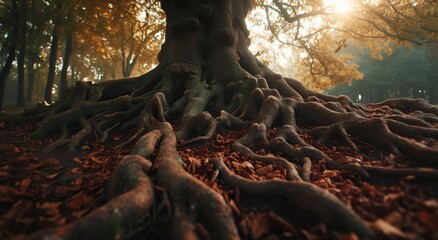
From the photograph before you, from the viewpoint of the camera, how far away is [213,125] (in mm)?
3828

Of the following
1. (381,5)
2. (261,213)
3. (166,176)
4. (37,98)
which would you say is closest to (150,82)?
(166,176)

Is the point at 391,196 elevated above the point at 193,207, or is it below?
above

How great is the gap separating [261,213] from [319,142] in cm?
188

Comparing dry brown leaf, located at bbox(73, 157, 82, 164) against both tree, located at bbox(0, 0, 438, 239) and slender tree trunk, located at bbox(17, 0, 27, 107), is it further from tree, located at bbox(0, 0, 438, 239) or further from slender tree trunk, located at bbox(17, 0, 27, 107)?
slender tree trunk, located at bbox(17, 0, 27, 107)

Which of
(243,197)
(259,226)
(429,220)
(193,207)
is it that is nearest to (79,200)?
(193,207)

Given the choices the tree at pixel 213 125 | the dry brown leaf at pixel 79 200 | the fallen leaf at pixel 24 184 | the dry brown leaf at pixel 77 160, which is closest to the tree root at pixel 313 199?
the tree at pixel 213 125

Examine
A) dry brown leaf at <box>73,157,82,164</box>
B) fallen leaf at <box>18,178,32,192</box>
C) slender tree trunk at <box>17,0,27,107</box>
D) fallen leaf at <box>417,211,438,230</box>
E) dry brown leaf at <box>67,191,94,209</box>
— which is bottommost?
dry brown leaf at <box>67,191,94,209</box>

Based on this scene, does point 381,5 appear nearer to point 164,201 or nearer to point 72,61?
point 164,201

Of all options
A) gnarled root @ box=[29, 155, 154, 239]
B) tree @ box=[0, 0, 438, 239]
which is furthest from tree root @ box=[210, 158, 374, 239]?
gnarled root @ box=[29, 155, 154, 239]

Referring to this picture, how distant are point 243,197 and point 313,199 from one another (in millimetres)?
623

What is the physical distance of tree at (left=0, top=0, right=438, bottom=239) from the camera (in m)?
1.63

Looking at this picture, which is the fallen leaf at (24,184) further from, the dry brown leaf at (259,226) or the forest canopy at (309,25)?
the forest canopy at (309,25)

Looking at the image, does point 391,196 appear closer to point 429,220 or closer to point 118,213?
point 429,220

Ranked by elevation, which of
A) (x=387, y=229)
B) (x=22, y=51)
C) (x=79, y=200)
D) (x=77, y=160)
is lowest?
(x=79, y=200)
